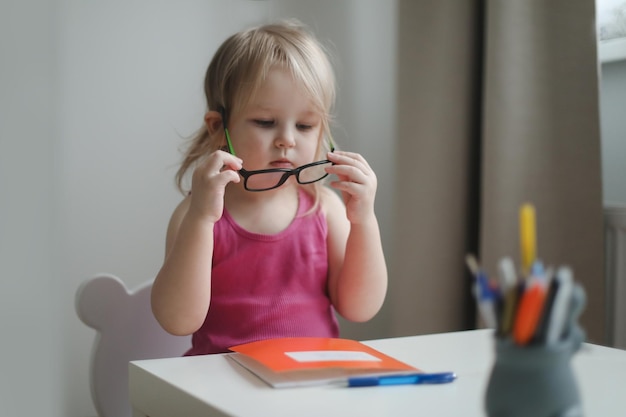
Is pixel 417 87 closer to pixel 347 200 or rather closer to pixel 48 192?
pixel 347 200

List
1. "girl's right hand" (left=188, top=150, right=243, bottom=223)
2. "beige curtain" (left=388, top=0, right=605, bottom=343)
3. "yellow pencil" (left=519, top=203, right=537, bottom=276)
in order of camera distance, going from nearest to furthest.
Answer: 1. "yellow pencil" (left=519, top=203, right=537, bottom=276)
2. "girl's right hand" (left=188, top=150, right=243, bottom=223)
3. "beige curtain" (left=388, top=0, right=605, bottom=343)

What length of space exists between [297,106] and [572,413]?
0.80 meters

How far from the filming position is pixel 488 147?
1.56 m

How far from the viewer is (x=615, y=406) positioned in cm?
61

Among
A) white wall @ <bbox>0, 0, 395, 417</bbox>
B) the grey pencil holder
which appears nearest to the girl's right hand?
white wall @ <bbox>0, 0, 395, 417</bbox>

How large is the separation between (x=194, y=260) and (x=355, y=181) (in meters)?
0.25

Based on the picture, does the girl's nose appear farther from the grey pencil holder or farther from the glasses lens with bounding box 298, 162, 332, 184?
the grey pencil holder

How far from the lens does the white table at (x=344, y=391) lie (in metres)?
0.58

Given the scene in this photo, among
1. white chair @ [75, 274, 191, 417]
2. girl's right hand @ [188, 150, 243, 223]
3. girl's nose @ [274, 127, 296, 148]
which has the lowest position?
white chair @ [75, 274, 191, 417]

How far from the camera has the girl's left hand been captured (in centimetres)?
101

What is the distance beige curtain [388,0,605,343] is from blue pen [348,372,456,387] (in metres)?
0.85

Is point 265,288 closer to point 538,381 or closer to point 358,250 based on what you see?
point 358,250

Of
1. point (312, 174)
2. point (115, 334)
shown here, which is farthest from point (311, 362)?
point (115, 334)

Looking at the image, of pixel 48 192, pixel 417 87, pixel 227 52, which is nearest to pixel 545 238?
pixel 417 87
